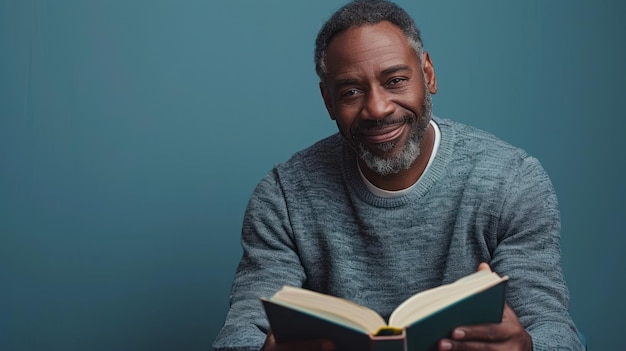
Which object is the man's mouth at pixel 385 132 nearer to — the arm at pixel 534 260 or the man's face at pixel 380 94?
the man's face at pixel 380 94

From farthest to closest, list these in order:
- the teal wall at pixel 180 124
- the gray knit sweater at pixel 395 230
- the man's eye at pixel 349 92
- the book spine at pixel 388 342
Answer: the teal wall at pixel 180 124
the man's eye at pixel 349 92
the gray knit sweater at pixel 395 230
the book spine at pixel 388 342

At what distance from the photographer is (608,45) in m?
2.55

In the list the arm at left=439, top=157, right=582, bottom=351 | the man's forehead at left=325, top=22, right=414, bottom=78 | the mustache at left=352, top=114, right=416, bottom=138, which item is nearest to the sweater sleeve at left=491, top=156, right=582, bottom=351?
the arm at left=439, top=157, right=582, bottom=351

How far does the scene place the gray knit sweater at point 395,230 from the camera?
1706 mm

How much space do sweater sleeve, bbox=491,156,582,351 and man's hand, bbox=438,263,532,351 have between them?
0.15 m

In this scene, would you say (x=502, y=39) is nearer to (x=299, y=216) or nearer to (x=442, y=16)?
(x=442, y=16)

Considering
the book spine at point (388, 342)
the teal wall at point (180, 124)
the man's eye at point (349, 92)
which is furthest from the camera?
the teal wall at point (180, 124)

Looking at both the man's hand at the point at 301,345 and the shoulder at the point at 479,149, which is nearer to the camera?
the man's hand at the point at 301,345

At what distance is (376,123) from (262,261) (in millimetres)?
398

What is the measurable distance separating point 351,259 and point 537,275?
420 millimetres

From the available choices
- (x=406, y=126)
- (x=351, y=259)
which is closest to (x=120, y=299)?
(x=351, y=259)

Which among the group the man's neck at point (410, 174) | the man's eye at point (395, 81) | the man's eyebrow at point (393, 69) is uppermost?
the man's eyebrow at point (393, 69)

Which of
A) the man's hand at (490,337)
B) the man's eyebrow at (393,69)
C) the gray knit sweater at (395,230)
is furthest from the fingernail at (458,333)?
the man's eyebrow at (393,69)

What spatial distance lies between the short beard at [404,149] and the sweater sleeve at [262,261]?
23cm
